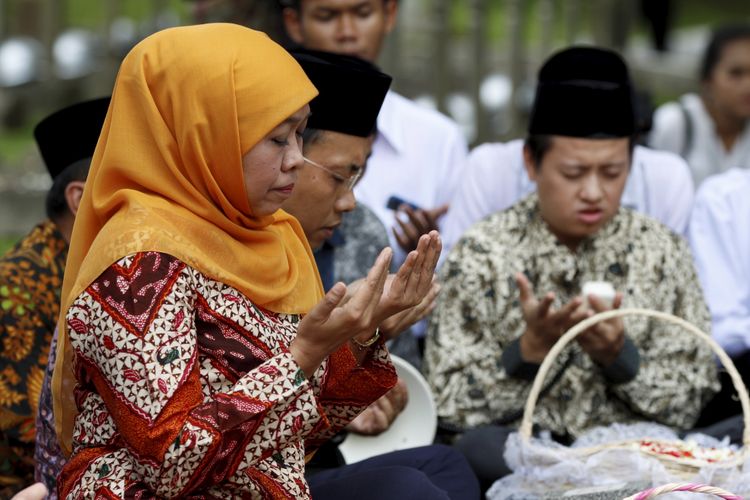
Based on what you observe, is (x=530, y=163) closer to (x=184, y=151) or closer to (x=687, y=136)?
(x=184, y=151)

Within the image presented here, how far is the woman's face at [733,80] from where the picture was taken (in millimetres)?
6883

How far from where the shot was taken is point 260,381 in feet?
9.06

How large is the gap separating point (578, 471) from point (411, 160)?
6.44ft

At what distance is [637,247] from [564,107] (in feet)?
1.84

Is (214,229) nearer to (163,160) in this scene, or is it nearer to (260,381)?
(163,160)

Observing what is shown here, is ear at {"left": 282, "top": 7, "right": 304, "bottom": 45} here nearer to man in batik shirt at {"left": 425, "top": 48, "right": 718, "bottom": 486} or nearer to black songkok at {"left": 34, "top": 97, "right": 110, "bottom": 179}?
man in batik shirt at {"left": 425, "top": 48, "right": 718, "bottom": 486}

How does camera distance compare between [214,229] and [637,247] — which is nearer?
[214,229]

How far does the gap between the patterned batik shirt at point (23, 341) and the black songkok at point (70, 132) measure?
27 cm

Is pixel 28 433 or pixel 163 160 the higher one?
pixel 163 160

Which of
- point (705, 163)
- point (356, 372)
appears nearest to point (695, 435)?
point (356, 372)

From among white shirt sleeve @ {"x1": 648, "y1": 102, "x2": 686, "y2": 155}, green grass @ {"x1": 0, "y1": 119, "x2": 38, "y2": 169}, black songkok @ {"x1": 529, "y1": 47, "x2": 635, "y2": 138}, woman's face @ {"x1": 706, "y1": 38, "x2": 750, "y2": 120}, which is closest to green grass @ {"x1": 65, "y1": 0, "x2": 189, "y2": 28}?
green grass @ {"x1": 0, "y1": 119, "x2": 38, "y2": 169}

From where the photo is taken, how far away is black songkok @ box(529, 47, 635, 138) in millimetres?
4555

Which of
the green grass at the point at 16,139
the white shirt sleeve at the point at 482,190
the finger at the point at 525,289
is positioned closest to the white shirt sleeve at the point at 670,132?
the white shirt sleeve at the point at 482,190

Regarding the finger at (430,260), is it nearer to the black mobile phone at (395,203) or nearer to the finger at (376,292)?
the finger at (376,292)
